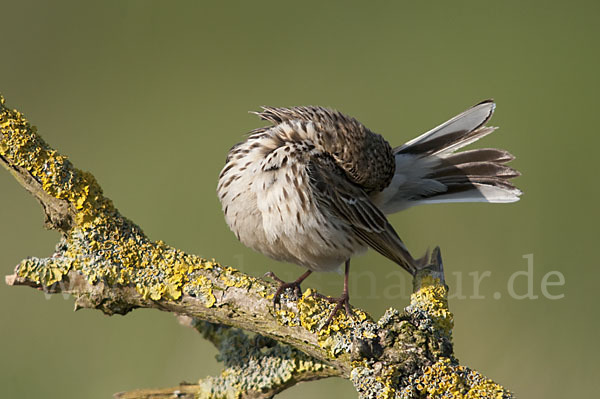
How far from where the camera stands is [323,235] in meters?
3.57

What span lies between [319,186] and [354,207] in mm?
235

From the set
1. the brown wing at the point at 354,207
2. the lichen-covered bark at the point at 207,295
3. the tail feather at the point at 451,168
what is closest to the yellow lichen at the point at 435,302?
the lichen-covered bark at the point at 207,295

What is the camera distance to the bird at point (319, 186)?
3518mm

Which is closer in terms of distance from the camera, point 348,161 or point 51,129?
point 348,161

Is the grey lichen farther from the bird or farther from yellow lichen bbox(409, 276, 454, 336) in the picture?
yellow lichen bbox(409, 276, 454, 336)

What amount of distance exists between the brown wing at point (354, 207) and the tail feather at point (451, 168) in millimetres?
350

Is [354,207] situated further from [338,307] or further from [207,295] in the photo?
[207,295]

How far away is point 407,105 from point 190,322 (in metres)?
A: 4.54

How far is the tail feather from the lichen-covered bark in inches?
36.9

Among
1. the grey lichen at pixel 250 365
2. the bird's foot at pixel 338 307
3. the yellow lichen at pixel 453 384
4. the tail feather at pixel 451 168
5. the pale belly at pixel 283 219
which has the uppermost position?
the tail feather at pixel 451 168

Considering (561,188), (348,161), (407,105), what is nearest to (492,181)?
(348,161)

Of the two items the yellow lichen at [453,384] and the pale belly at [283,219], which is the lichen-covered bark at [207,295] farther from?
the pale belly at [283,219]

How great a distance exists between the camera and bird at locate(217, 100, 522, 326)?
352 cm

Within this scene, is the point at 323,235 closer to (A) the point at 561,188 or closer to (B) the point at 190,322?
(B) the point at 190,322
